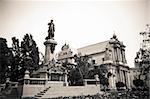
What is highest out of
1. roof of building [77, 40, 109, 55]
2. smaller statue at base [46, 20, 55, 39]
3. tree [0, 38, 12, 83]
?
smaller statue at base [46, 20, 55, 39]

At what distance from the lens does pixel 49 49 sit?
3982 mm

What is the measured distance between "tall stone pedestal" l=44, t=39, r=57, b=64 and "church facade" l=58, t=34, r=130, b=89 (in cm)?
19

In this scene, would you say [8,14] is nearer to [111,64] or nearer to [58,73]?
[58,73]

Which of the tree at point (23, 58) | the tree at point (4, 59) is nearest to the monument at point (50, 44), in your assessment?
the tree at point (23, 58)

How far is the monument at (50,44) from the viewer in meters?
3.83

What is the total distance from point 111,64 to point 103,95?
67 cm

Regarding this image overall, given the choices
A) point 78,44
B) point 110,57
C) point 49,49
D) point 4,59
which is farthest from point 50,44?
point 110,57

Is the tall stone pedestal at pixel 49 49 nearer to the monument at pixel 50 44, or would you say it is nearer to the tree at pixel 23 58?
the monument at pixel 50 44

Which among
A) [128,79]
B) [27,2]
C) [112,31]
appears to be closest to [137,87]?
[128,79]

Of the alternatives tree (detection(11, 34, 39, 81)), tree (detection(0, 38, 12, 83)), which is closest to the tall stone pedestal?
tree (detection(11, 34, 39, 81))

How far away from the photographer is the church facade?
13.2ft

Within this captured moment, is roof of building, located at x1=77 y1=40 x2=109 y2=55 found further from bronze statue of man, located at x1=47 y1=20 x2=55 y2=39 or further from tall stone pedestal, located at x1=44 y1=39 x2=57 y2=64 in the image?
bronze statue of man, located at x1=47 y1=20 x2=55 y2=39

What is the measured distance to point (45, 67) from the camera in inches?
167

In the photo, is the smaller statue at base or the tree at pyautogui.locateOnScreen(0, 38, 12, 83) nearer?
the tree at pyautogui.locateOnScreen(0, 38, 12, 83)
